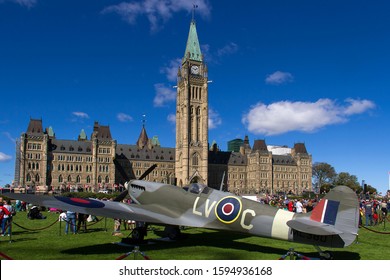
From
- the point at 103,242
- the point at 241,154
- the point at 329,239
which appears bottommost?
the point at 103,242

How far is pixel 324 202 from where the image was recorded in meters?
13.1

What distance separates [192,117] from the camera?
131000 millimetres

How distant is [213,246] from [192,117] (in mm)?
114974

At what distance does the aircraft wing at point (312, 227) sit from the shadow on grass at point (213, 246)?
5.78 ft

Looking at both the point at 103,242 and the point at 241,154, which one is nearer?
the point at 103,242

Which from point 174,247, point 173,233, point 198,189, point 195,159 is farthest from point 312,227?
point 195,159

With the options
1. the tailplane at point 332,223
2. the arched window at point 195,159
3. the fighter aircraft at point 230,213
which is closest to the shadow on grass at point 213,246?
the fighter aircraft at point 230,213

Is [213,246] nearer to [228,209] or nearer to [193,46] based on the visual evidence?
[228,209]

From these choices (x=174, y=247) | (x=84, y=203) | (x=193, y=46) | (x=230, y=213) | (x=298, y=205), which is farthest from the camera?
(x=193, y=46)

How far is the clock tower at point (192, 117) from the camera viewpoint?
422ft
